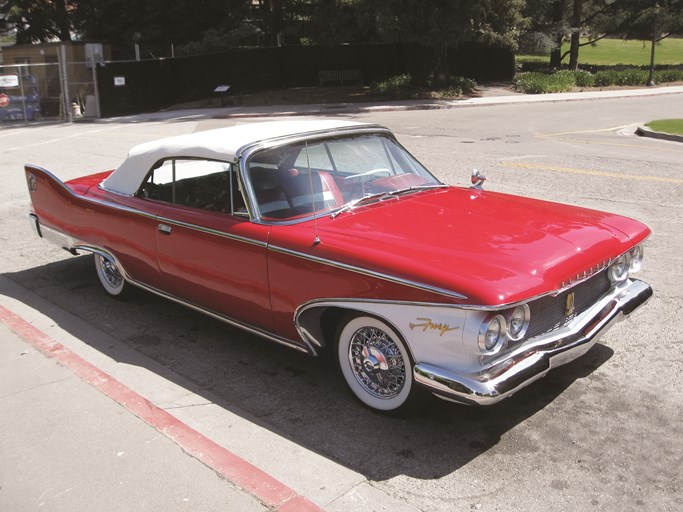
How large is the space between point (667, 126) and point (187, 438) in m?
17.6

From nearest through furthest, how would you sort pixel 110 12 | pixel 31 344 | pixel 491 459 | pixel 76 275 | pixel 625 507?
1. pixel 625 507
2. pixel 491 459
3. pixel 31 344
4. pixel 76 275
5. pixel 110 12

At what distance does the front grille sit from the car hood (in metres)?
0.18

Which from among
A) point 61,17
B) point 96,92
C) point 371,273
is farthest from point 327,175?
point 61,17

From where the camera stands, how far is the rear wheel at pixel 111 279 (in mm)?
6320

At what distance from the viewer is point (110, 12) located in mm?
38281

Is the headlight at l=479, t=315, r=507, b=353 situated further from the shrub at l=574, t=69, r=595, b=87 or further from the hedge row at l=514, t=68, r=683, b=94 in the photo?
the shrub at l=574, t=69, r=595, b=87

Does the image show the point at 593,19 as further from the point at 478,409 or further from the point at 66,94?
the point at 478,409

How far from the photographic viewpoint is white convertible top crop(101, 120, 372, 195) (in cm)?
506

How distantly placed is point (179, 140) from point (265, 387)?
219 centimetres

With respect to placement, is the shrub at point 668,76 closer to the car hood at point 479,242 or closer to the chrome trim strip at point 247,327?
the car hood at point 479,242

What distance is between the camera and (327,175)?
5.00m

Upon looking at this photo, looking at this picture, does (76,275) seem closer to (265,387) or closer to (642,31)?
(265,387)

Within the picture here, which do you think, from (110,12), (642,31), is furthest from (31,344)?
(642,31)

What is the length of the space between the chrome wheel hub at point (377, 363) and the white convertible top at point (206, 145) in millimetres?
1648
